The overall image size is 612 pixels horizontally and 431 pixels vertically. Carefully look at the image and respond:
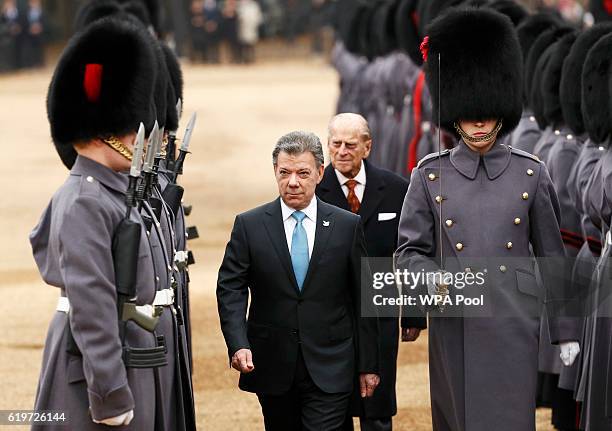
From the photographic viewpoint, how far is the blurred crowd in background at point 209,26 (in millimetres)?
31703

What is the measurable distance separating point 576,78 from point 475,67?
1.68 metres

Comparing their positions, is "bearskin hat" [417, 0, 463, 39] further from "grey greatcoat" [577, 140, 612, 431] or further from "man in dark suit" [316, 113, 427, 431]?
"grey greatcoat" [577, 140, 612, 431]

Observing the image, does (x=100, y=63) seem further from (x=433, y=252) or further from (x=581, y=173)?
(x=581, y=173)

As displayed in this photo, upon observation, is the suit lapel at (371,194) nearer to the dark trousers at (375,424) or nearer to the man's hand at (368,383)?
the dark trousers at (375,424)

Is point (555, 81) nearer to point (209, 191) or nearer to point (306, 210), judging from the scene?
point (306, 210)

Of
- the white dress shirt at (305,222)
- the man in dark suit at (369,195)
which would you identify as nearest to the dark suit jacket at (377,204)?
the man in dark suit at (369,195)

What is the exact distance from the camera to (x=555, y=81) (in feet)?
23.9

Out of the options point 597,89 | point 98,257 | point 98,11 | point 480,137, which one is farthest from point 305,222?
point 98,11

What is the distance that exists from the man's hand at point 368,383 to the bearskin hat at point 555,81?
2571 mm

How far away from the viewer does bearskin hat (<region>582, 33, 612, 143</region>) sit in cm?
606

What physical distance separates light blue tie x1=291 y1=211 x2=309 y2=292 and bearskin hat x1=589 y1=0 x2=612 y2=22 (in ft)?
21.2

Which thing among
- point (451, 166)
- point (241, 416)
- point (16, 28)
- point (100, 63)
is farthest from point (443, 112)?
point (16, 28)

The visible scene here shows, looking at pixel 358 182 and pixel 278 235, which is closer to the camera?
pixel 278 235

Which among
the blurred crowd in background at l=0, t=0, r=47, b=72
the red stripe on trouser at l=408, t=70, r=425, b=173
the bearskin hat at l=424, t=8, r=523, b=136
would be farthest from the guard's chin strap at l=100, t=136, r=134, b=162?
the blurred crowd in background at l=0, t=0, r=47, b=72
